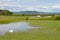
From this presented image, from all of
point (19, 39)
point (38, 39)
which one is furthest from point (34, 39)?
point (19, 39)

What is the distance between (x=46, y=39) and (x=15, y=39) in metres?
2.81

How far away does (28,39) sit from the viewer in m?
14.6

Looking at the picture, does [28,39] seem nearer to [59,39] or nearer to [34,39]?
[34,39]

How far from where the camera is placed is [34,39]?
47.9 ft

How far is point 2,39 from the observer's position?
14773 mm

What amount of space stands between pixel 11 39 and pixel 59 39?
432 cm

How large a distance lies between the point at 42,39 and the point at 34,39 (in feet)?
2.39

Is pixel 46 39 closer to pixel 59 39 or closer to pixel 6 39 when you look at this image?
pixel 59 39

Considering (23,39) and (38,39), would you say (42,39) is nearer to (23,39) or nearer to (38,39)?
(38,39)

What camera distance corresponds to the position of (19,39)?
1468 cm

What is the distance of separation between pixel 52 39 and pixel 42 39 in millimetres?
896

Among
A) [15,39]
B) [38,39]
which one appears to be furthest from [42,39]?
[15,39]

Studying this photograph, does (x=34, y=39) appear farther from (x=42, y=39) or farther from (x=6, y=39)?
(x=6, y=39)

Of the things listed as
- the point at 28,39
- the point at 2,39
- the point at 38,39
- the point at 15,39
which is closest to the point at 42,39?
the point at 38,39
